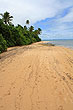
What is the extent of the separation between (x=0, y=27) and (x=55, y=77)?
589 inches

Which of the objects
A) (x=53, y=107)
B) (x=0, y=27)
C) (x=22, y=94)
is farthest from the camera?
(x=0, y=27)

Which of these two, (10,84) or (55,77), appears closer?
(10,84)

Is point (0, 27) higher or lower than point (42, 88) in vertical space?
higher

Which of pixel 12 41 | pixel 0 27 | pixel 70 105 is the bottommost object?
pixel 70 105

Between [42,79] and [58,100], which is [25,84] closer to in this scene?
[42,79]

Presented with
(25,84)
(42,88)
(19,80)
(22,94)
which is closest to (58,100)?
(42,88)

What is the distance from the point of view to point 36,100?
245 centimetres

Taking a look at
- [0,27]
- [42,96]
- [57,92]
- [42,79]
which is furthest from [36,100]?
[0,27]

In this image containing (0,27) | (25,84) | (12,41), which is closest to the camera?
(25,84)

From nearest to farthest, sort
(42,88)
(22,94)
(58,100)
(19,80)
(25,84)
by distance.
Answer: (58,100) < (22,94) < (42,88) < (25,84) < (19,80)

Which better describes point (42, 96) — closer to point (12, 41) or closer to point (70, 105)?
point (70, 105)

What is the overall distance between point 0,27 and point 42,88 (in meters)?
15.4

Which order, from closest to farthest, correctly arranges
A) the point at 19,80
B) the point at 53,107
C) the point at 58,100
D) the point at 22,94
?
the point at 53,107
the point at 58,100
the point at 22,94
the point at 19,80

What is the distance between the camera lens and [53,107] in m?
2.23
